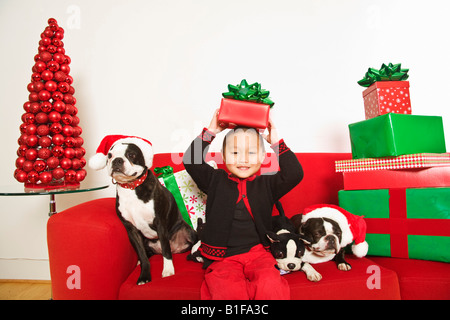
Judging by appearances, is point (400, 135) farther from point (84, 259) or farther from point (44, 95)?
point (44, 95)

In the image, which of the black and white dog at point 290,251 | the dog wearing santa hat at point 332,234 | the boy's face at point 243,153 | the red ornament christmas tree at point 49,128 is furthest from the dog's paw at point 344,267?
the red ornament christmas tree at point 49,128

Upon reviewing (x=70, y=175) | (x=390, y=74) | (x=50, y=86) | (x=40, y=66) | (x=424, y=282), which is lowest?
(x=424, y=282)

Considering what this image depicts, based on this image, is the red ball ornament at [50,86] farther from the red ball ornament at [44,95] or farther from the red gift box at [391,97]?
the red gift box at [391,97]

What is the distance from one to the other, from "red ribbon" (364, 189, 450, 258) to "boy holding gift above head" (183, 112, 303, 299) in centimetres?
45

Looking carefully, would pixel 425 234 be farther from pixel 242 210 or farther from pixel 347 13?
pixel 347 13

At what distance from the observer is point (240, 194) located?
1.23 metres

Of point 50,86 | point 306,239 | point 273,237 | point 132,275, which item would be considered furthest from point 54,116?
point 306,239

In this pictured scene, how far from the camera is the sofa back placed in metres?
1.52

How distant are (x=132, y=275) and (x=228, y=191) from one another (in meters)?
0.50

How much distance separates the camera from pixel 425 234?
1193 mm

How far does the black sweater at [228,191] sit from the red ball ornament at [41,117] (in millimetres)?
858

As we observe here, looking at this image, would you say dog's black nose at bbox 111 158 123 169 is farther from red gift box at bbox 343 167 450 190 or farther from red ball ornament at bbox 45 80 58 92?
red gift box at bbox 343 167 450 190

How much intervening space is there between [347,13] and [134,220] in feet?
5.96

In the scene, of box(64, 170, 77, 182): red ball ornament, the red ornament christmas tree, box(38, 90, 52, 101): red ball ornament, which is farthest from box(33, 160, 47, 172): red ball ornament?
box(38, 90, 52, 101): red ball ornament
